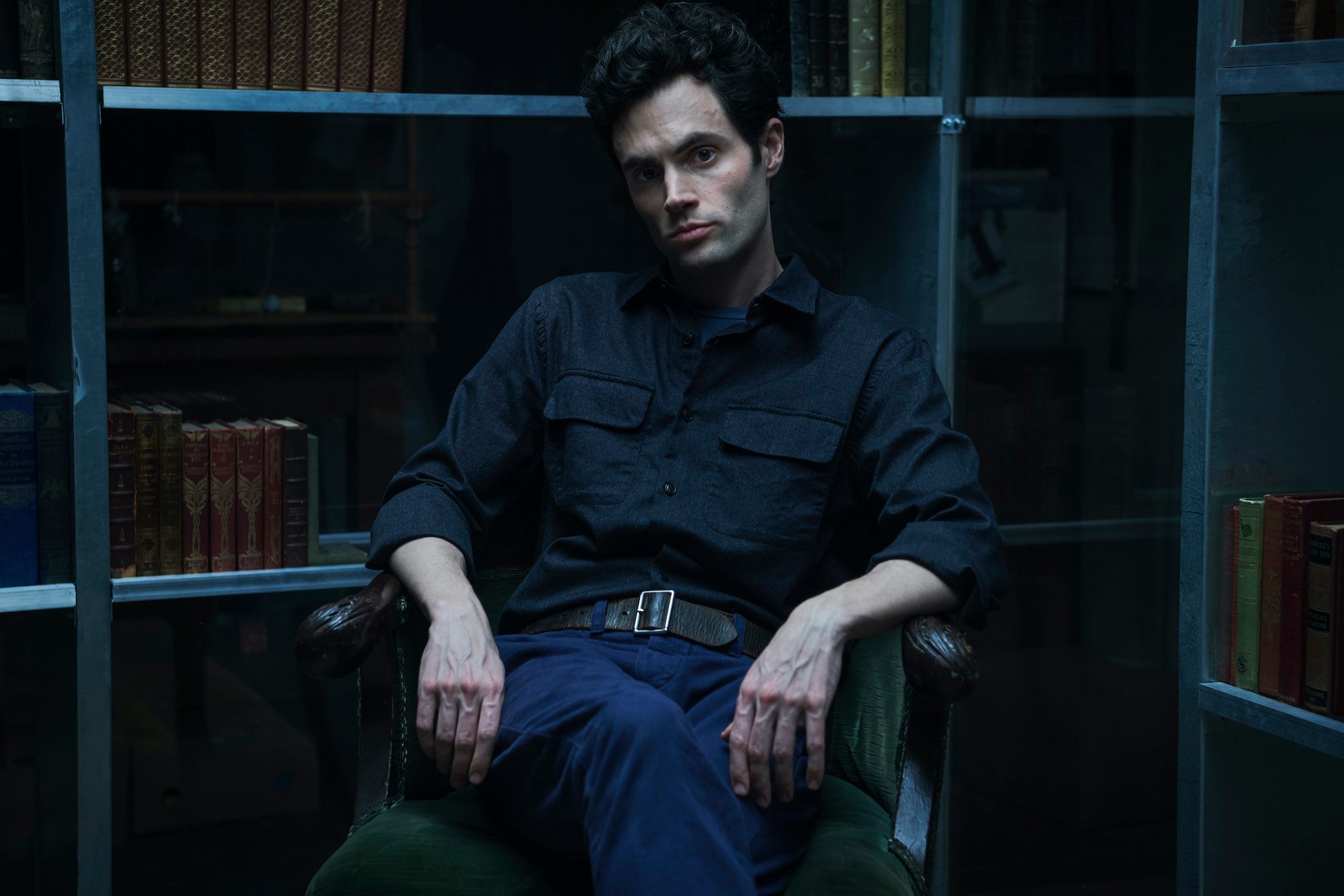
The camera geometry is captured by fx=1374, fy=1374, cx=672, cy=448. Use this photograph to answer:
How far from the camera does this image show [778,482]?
179 centimetres

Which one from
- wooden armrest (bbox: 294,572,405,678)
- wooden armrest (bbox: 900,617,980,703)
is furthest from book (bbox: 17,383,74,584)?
wooden armrest (bbox: 900,617,980,703)

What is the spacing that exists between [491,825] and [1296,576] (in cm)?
104

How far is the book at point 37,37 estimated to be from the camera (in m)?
2.02

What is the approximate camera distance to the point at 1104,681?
261cm

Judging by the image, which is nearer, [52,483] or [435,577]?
[435,577]

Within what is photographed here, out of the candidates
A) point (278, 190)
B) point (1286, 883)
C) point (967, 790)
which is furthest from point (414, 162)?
point (1286, 883)

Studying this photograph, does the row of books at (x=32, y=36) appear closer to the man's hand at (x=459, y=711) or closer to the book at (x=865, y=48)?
the man's hand at (x=459, y=711)

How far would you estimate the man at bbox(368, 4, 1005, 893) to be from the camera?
4.98 ft

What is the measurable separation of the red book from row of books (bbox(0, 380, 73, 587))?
1741mm

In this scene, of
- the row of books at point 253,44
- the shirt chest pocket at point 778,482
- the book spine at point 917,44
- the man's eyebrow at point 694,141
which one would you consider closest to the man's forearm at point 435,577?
the shirt chest pocket at point 778,482

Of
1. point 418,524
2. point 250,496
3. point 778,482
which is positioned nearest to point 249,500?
point 250,496

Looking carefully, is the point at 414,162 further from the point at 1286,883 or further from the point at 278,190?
the point at 1286,883

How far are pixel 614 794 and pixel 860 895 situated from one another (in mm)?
276

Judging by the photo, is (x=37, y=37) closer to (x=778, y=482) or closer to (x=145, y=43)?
(x=145, y=43)
